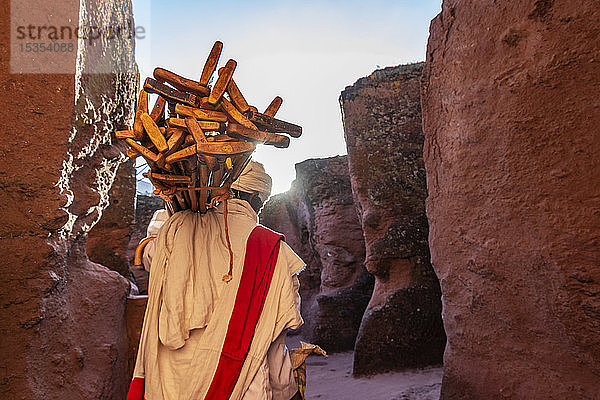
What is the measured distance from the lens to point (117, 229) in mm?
3572

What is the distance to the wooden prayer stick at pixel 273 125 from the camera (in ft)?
5.46

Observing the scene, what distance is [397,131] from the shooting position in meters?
5.66

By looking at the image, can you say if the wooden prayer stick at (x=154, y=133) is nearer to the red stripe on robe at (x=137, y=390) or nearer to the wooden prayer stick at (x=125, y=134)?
the wooden prayer stick at (x=125, y=134)

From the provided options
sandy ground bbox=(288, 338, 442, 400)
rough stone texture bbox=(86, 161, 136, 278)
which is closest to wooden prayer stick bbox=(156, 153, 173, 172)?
rough stone texture bbox=(86, 161, 136, 278)

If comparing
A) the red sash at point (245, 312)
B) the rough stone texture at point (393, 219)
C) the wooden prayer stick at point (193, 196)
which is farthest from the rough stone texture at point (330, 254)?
the wooden prayer stick at point (193, 196)

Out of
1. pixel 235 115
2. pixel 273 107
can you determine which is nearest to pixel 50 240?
pixel 235 115

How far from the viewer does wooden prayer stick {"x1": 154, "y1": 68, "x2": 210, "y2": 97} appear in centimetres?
159

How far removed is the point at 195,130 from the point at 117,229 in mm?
2426

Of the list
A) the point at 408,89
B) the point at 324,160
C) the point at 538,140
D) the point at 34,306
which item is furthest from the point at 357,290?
the point at 34,306

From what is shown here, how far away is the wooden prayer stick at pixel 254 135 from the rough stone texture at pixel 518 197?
1381 mm

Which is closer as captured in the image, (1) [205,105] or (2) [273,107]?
(1) [205,105]

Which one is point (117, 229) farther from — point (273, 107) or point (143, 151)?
point (273, 107)

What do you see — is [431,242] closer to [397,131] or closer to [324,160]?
[397,131]

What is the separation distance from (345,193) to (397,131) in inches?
91.6
